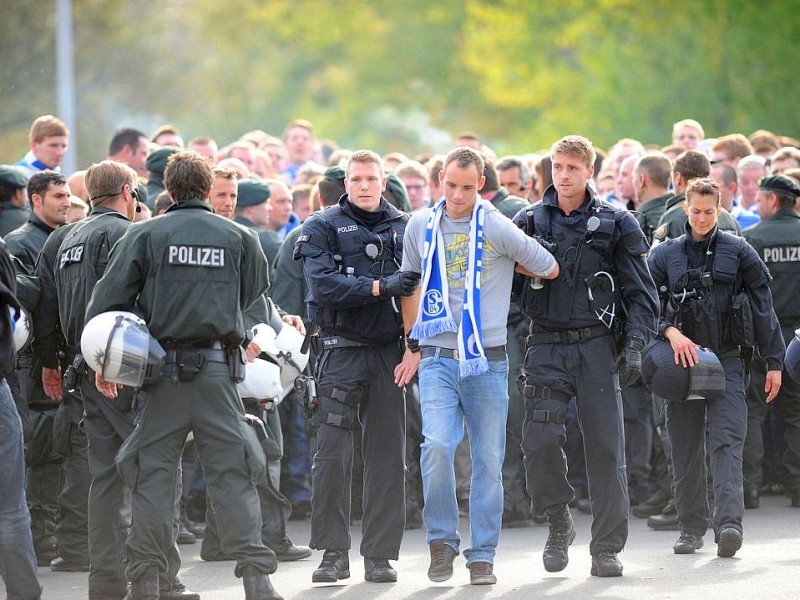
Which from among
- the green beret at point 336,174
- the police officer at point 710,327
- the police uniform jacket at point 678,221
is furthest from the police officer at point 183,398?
the police uniform jacket at point 678,221

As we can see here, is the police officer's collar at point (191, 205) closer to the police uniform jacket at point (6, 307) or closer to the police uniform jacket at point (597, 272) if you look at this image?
the police uniform jacket at point (6, 307)

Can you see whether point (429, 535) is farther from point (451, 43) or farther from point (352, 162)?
point (451, 43)

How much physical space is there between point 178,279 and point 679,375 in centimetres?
322

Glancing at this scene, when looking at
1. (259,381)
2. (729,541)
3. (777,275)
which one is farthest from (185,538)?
(777,275)

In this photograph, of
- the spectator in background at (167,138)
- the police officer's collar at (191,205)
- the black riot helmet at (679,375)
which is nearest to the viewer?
the police officer's collar at (191,205)

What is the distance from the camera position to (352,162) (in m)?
9.88

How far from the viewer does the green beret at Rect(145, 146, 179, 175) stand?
516 inches

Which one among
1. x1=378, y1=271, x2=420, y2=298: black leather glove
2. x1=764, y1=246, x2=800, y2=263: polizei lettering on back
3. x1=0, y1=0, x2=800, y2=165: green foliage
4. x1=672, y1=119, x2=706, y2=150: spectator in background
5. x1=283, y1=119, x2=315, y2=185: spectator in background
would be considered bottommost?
x1=378, y1=271, x2=420, y2=298: black leather glove

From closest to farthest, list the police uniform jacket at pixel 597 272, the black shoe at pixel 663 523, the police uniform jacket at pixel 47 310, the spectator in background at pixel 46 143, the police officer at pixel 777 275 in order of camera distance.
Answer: the police uniform jacket at pixel 597 272 → the police uniform jacket at pixel 47 310 → the black shoe at pixel 663 523 → the police officer at pixel 777 275 → the spectator in background at pixel 46 143

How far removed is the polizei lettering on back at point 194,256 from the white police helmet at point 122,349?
360mm

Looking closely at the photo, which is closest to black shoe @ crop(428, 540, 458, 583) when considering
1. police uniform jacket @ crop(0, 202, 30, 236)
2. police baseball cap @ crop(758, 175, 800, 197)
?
police uniform jacket @ crop(0, 202, 30, 236)

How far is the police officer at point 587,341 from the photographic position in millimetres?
9641

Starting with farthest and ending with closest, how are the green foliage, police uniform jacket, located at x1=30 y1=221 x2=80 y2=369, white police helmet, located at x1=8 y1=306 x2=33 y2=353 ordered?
the green foliage, police uniform jacket, located at x1=30 y1=221 x2=80 y2=369, white police helmet, located at x1=8 y1=306 x2=33 y2=353

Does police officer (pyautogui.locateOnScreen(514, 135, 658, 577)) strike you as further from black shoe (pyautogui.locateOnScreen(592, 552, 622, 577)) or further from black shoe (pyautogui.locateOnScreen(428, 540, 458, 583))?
black shoe (pyautogui.locateOnScreen(428, 540, 458, 583))
